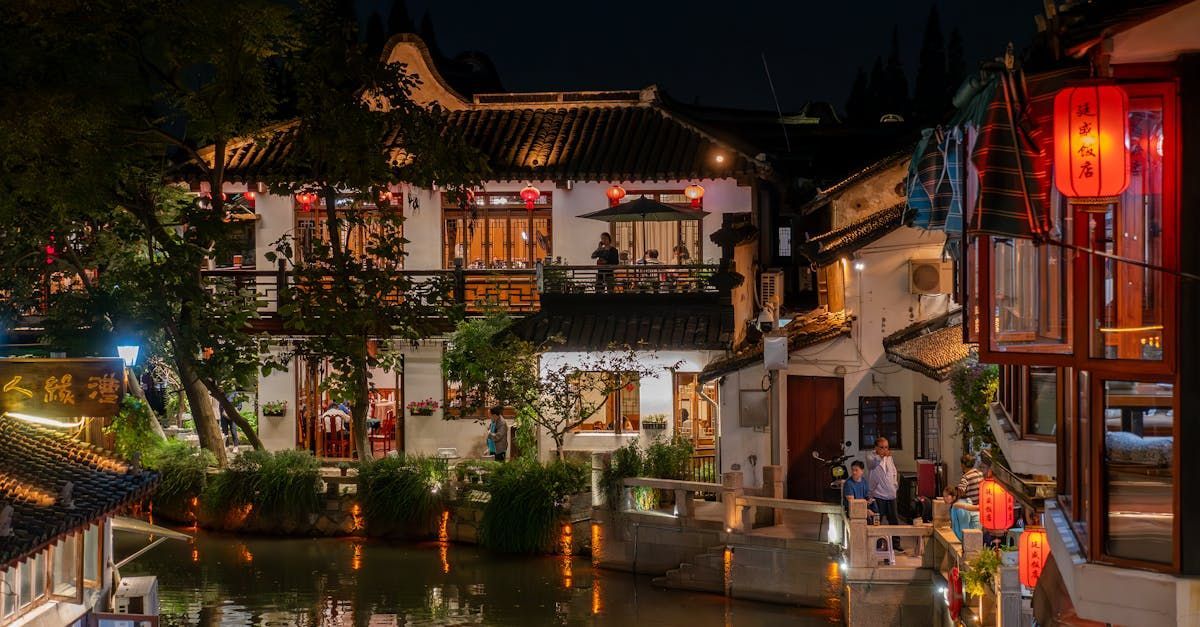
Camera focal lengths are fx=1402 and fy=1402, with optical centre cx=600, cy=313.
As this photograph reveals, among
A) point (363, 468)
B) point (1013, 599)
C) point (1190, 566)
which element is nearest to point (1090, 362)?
point (1190, 566)

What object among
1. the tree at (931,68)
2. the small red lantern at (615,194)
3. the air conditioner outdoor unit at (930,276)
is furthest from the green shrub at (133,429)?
the tree at (931,68)

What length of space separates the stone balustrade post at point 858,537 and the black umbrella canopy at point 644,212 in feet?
37.4

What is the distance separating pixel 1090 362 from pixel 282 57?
2060 centimetres

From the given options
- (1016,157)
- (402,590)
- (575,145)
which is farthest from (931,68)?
(1016,157)

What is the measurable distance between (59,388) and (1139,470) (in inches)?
496

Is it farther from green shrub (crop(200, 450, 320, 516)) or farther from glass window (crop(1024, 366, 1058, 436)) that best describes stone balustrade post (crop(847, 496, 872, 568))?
green shrub (crop(200, 450, 320, 516))

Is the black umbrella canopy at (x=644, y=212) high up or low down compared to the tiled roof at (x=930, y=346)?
up

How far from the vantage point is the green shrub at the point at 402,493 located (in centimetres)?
2823

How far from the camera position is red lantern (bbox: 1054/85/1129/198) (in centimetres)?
787

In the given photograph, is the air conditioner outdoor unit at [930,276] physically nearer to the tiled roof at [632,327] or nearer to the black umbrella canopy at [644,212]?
the tiled roof at [632,327]

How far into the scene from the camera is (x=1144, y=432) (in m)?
8.03

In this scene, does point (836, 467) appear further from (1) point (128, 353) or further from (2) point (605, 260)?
(1) point (128, 353)

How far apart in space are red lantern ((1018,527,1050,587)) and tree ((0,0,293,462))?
16655 millimetres

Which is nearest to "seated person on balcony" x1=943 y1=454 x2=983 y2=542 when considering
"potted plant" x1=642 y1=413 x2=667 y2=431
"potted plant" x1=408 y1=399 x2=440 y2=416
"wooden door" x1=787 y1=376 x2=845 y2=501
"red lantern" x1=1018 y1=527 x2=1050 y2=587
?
"red lantern" x1=1018 y1=527 x2=1050 y2=587
